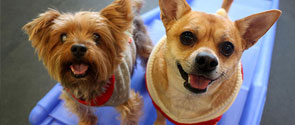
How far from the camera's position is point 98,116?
6.03ft

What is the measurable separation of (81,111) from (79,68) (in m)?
0.62

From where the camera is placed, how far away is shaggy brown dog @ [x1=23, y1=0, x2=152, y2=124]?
1090 millimetres

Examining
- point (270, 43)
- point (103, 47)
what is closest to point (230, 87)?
point (103, 47)

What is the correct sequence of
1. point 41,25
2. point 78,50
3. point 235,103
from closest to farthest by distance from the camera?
point 78,50, point 41,25, point 235,103

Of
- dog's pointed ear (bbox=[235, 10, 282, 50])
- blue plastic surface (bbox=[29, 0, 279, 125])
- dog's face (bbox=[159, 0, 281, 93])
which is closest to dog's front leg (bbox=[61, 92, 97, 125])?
blue plastic surface (bbox=[29, 0, 279, 125])

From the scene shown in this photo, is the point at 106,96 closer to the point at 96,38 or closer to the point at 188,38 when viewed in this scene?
the point at 96,38

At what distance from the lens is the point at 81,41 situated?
1.07 meters

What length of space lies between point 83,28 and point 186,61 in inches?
24.1

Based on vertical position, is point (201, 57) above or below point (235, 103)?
above

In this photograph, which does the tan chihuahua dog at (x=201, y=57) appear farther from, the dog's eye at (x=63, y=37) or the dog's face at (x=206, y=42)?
the dog's eye at (x=63, y=37)

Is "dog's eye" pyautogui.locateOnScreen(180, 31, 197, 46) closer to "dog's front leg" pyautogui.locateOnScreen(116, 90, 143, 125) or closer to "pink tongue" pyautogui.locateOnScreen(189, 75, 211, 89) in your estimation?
"pink tongue" pyautogui.locateOnScreen(189, 75, 211, 89)

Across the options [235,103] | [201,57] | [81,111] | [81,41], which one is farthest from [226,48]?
[81,111]

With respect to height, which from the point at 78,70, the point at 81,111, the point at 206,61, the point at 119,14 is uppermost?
the point at 119,14

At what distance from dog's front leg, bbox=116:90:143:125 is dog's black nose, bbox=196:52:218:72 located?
0.79 meters
